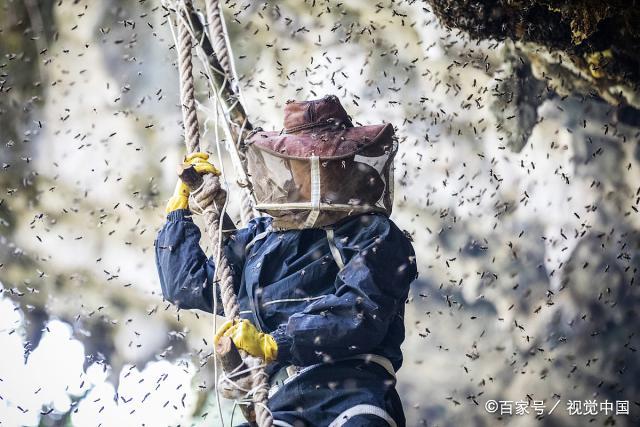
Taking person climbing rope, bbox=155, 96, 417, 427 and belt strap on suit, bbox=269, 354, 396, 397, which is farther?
belt strap on suit, bbox=269, 354, 396, 397

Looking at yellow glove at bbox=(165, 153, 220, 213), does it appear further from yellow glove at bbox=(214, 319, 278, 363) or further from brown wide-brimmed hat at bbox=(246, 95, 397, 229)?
yellow glove at bbox=(214, 319, 278, 363)

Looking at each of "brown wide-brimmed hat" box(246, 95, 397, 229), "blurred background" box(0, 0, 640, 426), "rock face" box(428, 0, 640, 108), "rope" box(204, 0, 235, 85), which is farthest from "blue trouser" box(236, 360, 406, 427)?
"blurred background" box(0, 0, 640, 426)

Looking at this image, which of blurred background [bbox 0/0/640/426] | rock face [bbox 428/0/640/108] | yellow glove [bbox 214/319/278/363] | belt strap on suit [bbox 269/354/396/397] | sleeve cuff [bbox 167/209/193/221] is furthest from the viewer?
blurred background [bbox 0/0/640/426]

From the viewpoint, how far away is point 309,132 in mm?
2670

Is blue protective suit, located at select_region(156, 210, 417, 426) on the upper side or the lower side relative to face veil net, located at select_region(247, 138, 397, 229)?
lower

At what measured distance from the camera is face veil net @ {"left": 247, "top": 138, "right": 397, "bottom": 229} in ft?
8.41

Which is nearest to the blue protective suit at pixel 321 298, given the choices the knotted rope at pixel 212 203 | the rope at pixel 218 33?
the knotted rope at pixel 212 203

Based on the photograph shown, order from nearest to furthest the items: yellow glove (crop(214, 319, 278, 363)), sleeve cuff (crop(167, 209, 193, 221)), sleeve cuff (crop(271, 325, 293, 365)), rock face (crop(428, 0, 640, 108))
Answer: yellow glove (crop(214, 319, 278, 363)), sleeve cuff (crop(271, 325, 293, 365)), sleeve cuff (crop(167, 209, 193, 221)), rock face (crop(428, 0, 640, 108))

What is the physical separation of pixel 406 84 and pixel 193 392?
10.7 ft

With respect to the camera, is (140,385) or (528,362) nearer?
(140,385)

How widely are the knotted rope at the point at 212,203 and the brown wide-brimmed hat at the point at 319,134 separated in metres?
0.21

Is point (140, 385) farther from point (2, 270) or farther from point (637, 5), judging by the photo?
point (637, 5)

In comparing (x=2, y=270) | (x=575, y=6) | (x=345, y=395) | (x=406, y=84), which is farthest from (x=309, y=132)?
(x=2, y=270)

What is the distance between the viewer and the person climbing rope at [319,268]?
7.91ft
